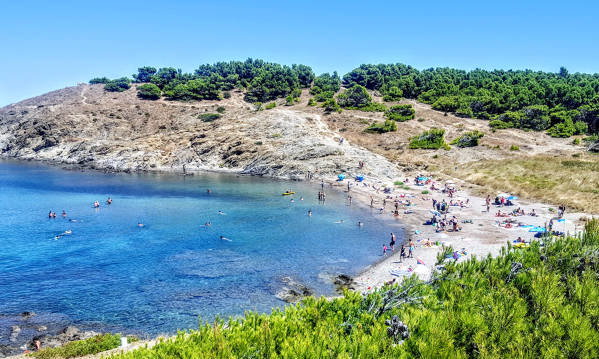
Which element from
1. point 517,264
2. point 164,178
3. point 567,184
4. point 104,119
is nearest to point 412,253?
point 517,264

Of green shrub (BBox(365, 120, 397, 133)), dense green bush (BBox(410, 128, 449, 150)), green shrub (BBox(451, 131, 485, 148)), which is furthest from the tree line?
dense green bush (BBox(410, 128, 449, 150))

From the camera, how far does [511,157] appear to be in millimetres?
75875

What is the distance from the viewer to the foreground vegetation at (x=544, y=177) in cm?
5465

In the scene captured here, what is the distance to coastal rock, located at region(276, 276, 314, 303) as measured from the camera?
99.6 feet

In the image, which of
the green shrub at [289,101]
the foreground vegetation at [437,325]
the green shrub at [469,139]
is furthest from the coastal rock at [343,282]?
the green shrub at [289,101]

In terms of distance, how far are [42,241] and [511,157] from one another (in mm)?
78639

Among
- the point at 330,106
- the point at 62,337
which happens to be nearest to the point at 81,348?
the point at 62,337

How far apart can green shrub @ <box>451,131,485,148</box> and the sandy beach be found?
64.5 feet

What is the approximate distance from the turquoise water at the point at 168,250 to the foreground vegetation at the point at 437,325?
41.0 feet

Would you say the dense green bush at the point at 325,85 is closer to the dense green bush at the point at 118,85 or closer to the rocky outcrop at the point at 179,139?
the rocky outcrop at the point at 179,139

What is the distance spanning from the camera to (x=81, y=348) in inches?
833

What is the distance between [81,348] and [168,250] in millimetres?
20868

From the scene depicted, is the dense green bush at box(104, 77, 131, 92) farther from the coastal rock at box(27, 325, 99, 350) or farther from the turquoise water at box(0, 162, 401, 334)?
the coastal rock at box(27, 325, 99, 350)

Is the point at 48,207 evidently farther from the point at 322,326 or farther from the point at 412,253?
the point at 322,326
